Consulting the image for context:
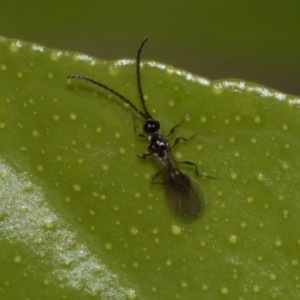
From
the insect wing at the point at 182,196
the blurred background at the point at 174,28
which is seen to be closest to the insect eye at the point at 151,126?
the insect wing at the point at 182,196

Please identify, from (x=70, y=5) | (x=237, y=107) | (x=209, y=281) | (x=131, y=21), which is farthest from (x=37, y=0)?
(x=209, y=281)

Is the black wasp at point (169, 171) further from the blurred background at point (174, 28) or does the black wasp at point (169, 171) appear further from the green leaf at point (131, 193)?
the blurred background at point (174, 28)

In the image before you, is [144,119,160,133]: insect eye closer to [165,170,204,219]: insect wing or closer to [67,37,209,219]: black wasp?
[67,37,209,219]: black wasp

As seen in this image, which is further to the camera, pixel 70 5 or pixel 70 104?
pixel 70 5

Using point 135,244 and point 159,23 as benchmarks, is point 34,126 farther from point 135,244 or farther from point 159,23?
point 159,23

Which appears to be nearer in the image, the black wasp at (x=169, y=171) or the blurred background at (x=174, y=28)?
the black wasp at (x=169, y=171)

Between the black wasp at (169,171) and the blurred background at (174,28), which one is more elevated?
the blurred background at (174,28)

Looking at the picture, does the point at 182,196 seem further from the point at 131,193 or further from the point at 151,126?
the point at 151,126
